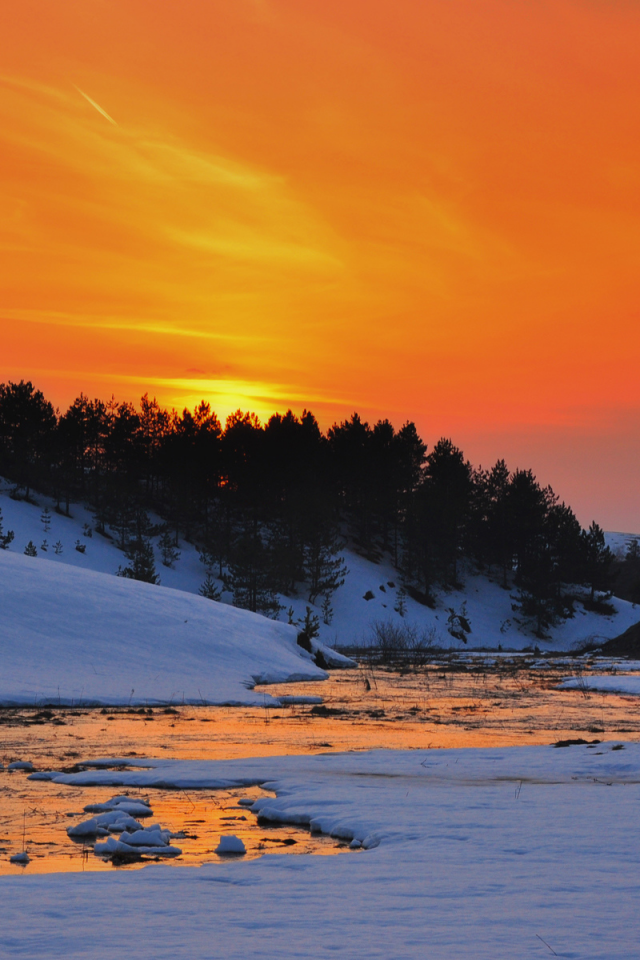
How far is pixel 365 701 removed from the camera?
22391 mm

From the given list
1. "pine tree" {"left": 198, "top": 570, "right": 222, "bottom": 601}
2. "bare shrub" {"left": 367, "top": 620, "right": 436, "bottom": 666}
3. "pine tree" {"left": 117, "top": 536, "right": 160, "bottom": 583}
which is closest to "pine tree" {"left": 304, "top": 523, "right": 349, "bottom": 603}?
"bare shrub" {"left": 367, "top": 620, "right": 436, "bottom": 666}

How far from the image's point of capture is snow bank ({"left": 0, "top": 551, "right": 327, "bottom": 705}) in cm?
2172

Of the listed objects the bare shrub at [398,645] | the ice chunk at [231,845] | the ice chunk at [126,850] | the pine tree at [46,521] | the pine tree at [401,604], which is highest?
the pine tree at [46,521]

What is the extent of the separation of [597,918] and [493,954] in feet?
3.52

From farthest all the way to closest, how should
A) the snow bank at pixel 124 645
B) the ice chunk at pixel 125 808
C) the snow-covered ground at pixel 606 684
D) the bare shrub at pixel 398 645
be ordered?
the bare shrub at pixel 398 645 < the snow-covered ground at pixel 606 684 < the snow bank at pixel 124 645 < the ice chunk at pixel 125 808

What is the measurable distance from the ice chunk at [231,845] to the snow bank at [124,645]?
1316 centimetres

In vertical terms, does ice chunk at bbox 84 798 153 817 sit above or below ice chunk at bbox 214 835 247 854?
below

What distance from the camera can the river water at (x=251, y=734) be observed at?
8398 mm

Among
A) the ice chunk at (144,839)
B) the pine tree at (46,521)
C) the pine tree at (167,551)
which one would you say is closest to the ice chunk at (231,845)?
the ice chunk at (144,839)

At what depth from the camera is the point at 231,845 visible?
7734 millimetres

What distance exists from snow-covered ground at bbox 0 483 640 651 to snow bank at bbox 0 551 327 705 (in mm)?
29899

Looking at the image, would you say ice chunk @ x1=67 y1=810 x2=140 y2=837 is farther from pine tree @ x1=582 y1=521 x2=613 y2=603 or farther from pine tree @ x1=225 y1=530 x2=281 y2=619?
pine tree @ x1=582 y1=521 x2=613 y2=603

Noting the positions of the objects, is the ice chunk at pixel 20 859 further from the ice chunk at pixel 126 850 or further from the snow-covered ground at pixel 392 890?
the snow-covered ground at pixel 392 890

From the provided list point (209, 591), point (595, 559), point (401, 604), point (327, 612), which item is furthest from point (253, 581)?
point (595, 559)
